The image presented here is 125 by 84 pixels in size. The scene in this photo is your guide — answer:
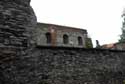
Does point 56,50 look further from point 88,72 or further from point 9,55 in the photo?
point 9,55

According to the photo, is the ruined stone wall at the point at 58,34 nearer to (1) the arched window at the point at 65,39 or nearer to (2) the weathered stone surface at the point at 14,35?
(1) the arched window at the point at 65,39

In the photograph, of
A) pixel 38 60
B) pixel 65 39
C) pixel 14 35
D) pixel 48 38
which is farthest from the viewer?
pixel 65 39

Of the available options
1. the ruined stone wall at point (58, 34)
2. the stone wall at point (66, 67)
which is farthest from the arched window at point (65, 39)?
the stone wall at point (66, 67)

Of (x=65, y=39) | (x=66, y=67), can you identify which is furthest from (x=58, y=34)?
(x=66, y=67)

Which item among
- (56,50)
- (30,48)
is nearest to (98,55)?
(56,50)

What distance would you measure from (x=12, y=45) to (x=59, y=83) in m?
2.41

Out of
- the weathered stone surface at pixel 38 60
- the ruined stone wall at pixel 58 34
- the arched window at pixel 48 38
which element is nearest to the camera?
the weathered stone surface at pixel 38 60

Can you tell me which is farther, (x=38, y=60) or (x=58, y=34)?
(x=58, y=34)

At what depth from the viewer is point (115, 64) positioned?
714 cm

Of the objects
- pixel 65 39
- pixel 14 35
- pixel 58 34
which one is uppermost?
pixel 58 34

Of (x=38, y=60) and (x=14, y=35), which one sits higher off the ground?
(x=14, y=35)

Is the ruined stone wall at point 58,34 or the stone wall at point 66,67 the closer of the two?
the stone wall at point 66,67

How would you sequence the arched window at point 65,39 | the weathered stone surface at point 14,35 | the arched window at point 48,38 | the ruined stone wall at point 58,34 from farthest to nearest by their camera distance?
1. the arched window at point 65,39
2. the arched window at point 48,38
3. the ruined stone wall at point 58,34
4. the weathered stone surface at point 14,35

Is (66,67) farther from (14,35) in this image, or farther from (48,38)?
(48,38)
